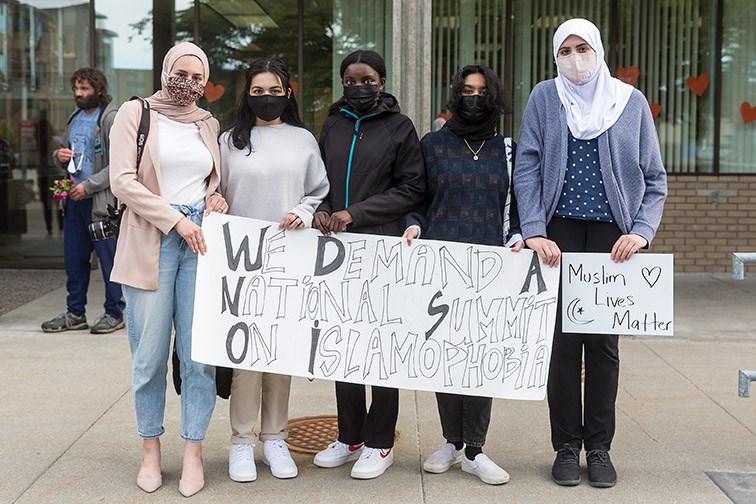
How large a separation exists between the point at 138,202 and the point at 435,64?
7239 millimetres

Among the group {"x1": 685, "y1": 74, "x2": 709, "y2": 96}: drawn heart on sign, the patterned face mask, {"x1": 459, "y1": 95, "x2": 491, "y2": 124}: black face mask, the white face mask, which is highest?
{"x1": 685, "y1": 74, "x2": 709, "y2": 96}: drawn heart on sign

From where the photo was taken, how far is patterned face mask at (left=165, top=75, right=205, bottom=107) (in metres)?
4.07

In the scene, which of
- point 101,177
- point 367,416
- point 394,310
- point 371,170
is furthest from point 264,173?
point 101,177

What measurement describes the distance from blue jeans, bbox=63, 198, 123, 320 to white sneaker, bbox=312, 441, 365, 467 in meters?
3.34

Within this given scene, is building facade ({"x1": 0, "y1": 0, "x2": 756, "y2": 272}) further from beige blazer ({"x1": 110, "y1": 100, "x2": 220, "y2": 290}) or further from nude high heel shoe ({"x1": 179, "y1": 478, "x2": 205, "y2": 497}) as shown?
nude high heel shoe ({"x1": 179, "y1": 478, "x2": 205, "y2": 497})

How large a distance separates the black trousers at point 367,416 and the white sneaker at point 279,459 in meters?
0.28

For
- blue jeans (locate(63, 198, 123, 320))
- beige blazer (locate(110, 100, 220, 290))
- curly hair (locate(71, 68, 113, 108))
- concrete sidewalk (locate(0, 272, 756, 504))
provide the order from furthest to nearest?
1. blue jeans (locate(63, 198, 123, 320))
2. curly hair (locate(71, 68, 113, 108))
3. concrete sidewalk (locate(0, 272, 756, 504))
4. beige blazer (locate(110, 100, 220, 290))

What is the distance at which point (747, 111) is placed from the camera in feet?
35.7

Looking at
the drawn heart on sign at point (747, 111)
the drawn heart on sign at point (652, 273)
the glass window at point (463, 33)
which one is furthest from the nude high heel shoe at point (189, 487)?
the drawn heart on sign at point (747, 111)

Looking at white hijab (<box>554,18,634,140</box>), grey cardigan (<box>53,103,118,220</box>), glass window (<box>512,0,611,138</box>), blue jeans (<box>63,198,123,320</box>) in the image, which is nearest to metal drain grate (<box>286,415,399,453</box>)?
white hijab (<box>554,18,634,140</box>)

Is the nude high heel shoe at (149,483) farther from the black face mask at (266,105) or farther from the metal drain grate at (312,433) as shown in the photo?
the black face mask at (266,105)

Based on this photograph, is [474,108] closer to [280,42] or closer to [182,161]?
[182,161]

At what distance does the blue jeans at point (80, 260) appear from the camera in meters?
7.34

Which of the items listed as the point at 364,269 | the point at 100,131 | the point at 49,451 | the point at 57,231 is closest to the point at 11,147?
the point at 57,231
